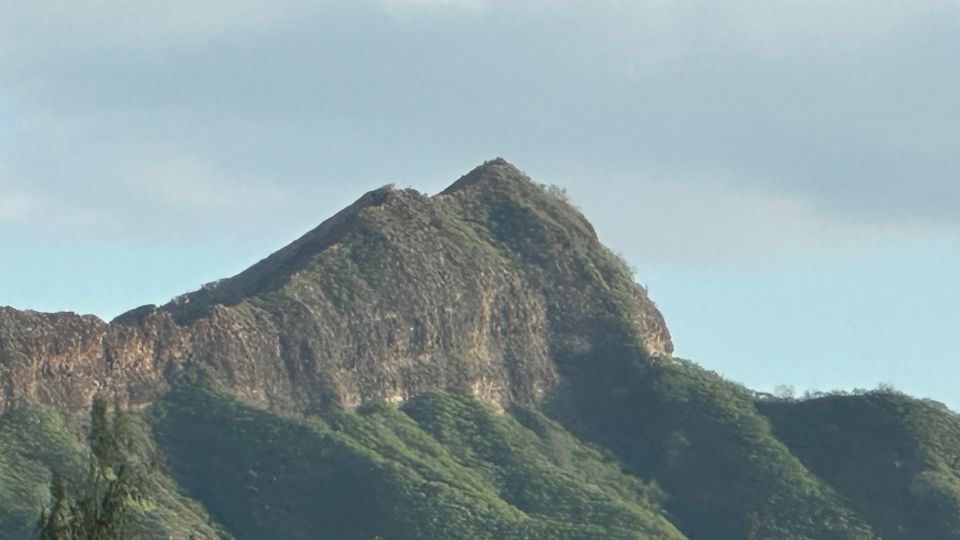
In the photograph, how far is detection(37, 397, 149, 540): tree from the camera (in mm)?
49594

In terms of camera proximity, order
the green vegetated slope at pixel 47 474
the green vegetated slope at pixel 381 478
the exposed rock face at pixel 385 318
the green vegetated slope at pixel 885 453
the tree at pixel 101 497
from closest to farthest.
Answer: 1. the tree at pixel 101 497
2. the green vegetated slope at pixel 47 474
3. the green vegetated slope at pixel 381 478
4. the exposed rock face at pixel 385 318
5. the green vegetated slope at pixel 885 453

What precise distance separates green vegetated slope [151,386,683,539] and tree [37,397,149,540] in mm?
55528

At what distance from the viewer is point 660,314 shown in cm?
13650

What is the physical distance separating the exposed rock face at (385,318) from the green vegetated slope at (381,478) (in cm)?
203

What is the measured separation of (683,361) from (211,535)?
36832 mm

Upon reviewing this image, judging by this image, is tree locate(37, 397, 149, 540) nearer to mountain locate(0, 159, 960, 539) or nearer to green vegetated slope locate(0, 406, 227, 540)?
green vegetated slope locate(0, 406, 227, 540)

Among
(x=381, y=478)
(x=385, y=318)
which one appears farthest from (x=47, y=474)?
(x=385, y=318)

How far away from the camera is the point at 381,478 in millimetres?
110000

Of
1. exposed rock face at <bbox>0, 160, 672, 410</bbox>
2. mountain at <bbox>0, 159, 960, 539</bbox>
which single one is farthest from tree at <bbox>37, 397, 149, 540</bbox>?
exposed rock face at <bbox>0, 160, 672, 410</bbox>

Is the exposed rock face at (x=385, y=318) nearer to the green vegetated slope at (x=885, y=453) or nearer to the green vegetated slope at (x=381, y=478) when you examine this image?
the green vegetated slope at (x=381, y=478)

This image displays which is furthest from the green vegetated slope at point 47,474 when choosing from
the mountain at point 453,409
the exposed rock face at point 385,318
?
the exposed rock face at point 385,318

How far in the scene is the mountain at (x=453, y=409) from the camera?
108 meters

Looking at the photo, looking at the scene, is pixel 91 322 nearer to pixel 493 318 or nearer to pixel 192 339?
pixel 192 339

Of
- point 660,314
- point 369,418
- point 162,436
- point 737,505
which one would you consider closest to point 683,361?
point 660,314
